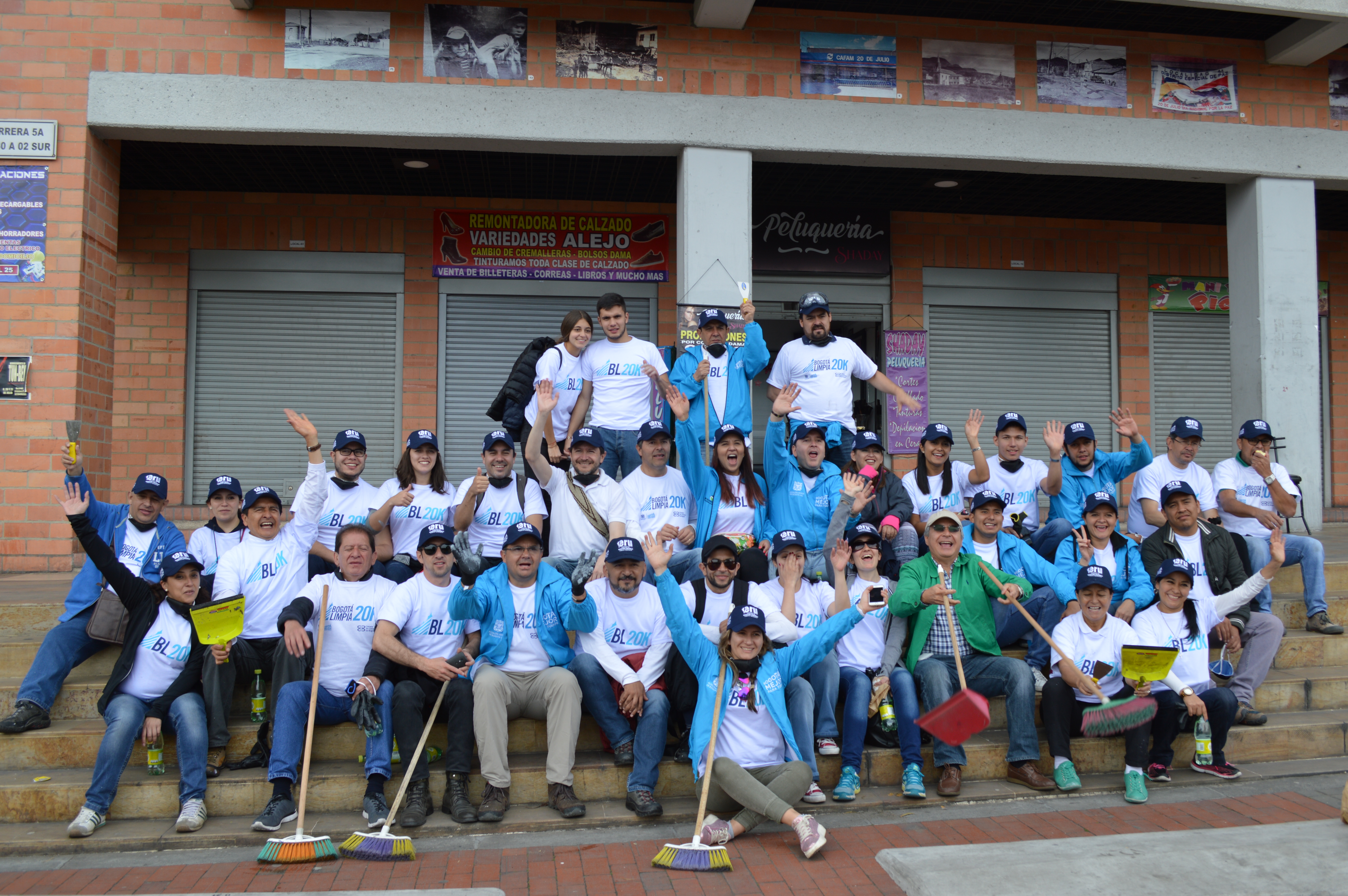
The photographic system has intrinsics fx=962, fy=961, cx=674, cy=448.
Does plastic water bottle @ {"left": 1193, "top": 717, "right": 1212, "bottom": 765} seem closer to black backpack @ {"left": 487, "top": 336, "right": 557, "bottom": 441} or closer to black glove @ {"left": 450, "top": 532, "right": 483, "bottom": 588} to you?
black glove @ {"left": 450, "top": 532, "right": 483, "bottom": 588}

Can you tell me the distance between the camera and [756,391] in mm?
12531

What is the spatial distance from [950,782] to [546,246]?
750 cm

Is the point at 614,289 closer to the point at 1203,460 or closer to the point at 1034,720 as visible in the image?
the point at 1034,720

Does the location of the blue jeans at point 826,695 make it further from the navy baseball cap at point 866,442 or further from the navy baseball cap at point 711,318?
the navy baseball cap at point 711,318

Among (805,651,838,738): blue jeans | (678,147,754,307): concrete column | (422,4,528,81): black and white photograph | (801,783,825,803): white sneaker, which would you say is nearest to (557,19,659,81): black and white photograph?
(422,4,528,81): black and white photograph

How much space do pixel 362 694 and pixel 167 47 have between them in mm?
6082

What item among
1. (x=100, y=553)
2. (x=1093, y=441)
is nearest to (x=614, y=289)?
(x=1093, y=441)

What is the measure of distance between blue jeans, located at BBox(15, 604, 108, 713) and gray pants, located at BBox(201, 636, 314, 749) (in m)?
0.92

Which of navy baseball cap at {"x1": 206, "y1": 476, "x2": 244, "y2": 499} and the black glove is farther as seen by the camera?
navy baseball cap at {"x1": 206, "y1": 476, "x2": 244, "y2": 499}

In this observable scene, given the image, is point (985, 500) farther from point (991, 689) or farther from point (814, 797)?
point (814, 797)

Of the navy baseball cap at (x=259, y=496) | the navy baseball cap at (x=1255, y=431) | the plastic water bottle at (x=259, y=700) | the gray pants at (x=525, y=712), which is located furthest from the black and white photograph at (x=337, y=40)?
the navy baseball cap at (x=1255, y=431)

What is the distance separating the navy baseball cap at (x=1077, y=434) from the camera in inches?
284

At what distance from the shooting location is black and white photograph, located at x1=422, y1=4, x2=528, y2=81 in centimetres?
831

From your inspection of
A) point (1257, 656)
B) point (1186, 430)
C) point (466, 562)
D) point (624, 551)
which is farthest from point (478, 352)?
point (1257, 656)
